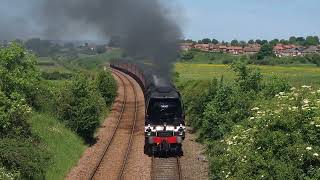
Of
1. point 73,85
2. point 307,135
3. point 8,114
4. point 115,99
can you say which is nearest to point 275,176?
point 307,135

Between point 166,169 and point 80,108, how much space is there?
818cm

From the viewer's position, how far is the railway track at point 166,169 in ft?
72.9

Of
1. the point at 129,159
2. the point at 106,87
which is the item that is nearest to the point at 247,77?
the point at 129,159

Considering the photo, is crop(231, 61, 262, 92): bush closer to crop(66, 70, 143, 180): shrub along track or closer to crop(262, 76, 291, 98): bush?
crop(262, 76, 291, 98): bush

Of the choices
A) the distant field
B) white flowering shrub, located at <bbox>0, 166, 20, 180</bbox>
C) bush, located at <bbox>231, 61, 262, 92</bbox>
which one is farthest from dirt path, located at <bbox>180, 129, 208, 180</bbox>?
the distant field

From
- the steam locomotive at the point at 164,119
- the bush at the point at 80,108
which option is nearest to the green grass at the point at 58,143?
the bush at the point at 80,108

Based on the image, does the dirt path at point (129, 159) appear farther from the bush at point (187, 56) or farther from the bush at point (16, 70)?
the bush at point (187, 56)

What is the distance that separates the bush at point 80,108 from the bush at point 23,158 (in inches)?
349

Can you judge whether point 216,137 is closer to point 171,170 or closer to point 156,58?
point 171,170

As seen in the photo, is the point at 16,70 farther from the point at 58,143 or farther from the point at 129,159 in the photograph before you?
the point at 129,159

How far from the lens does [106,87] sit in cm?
4469

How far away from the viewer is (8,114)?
19844mm

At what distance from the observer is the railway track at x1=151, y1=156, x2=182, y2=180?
2222cm

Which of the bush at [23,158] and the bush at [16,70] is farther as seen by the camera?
the bush at [16,70]
